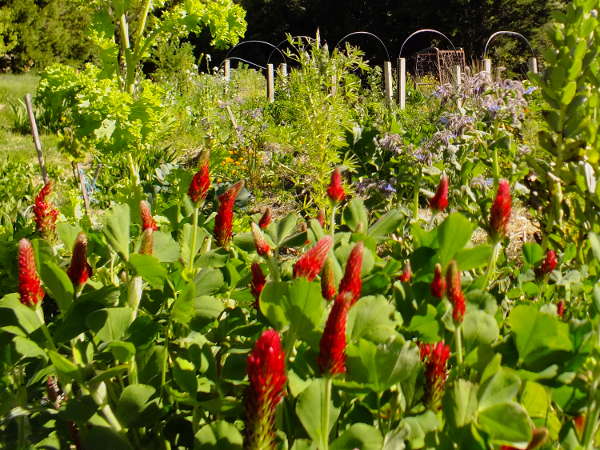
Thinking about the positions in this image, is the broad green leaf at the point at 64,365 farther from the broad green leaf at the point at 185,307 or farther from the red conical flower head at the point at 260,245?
the red conical flower head at the point at 260,245

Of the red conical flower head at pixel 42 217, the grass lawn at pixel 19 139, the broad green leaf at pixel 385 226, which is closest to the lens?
the broad green leaf at pixel 385 226

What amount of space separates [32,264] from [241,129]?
550cm

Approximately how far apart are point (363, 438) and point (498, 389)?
0.13 metres

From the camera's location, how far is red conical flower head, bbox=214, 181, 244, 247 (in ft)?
2.95

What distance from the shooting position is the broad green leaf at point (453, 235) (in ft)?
2.54

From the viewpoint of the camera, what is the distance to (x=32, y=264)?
699 millimetres

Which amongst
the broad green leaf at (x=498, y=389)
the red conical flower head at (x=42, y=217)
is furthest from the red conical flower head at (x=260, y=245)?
the red conical flower head at (x=42, y=217)

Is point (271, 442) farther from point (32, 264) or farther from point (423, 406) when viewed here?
point (32, 264)

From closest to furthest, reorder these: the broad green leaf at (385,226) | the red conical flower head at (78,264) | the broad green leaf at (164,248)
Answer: the red conical flower head at (78,264)
the broad green leaf at (164,248)
the broad green leaf at (385,226)

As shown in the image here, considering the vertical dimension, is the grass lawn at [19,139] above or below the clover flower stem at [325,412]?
below

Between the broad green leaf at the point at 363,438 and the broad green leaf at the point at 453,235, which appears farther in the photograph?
the broad green leaf at the point at 453,235

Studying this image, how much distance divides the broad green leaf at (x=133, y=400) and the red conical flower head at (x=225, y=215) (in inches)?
12.8

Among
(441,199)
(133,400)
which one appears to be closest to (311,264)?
(133,400)

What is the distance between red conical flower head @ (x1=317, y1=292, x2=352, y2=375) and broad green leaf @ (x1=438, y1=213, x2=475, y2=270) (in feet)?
0.95
